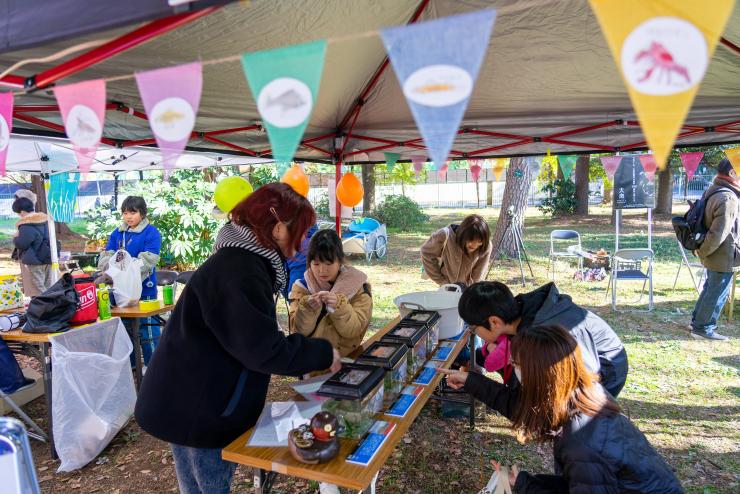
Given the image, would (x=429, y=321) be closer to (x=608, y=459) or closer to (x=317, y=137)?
(x=608, y=459)

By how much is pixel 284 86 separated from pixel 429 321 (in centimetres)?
152

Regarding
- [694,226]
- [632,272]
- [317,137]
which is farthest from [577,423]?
[632,272]

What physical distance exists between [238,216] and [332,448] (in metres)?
0.82

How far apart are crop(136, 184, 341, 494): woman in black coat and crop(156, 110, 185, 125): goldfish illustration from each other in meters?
0.35

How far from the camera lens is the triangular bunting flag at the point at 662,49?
33.9 inches

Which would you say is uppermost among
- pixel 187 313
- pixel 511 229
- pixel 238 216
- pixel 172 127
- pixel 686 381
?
pixel 172 127

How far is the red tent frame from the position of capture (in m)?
1.16

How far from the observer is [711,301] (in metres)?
4.71

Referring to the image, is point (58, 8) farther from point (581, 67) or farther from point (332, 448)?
point (581, 67)

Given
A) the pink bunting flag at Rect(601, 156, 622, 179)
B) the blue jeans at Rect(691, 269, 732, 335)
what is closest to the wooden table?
the pink bunting flag at Rect(601, 156, 622, 179)

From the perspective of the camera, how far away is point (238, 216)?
1531 millimetres

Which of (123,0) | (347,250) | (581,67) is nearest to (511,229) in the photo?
(347,250)

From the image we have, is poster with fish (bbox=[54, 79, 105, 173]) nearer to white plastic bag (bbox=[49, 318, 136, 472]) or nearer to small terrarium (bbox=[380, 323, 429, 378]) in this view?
small terrarium (bbox=[380, 323, 429, 378])

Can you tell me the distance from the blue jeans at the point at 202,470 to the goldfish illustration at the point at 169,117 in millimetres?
1085
